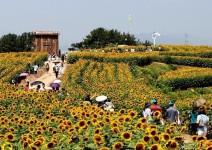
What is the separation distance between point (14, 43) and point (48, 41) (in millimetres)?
34788

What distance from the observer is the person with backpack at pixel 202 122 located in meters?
14.3

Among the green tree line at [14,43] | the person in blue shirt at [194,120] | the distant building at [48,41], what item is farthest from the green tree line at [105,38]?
the person in blue shirt at [194,120]

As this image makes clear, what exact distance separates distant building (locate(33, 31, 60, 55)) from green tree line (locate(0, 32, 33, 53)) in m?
32.7

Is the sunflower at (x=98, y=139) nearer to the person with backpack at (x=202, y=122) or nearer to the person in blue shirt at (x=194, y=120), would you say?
the person with backpack at (x=202, y=122)

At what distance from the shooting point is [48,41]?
68.5 m

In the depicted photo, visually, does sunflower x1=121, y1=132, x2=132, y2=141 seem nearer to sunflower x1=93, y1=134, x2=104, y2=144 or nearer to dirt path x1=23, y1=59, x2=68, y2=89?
sunflower x1=93, y1=134, x2=104, y2=144

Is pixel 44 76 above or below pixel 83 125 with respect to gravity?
A: below

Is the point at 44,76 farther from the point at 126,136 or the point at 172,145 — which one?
Result: the point at 172,145

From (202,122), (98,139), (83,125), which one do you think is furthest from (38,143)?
(202,122)

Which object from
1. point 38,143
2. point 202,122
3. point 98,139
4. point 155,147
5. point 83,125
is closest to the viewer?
point 155,147

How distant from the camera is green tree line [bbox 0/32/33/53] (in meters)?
101

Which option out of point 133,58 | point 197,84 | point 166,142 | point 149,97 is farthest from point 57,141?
point 133,58

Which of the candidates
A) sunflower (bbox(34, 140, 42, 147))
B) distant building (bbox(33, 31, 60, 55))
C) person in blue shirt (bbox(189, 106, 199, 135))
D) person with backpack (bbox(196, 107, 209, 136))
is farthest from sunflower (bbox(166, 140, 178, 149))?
distant building (bbox(33, 31, 60, 55))

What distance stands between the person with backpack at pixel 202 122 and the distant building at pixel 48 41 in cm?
5446
